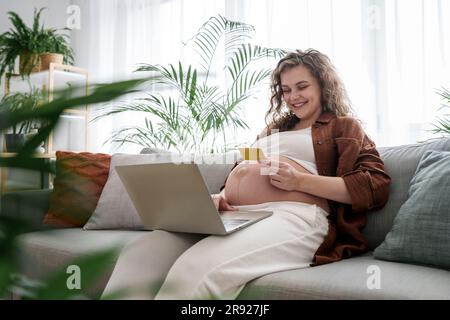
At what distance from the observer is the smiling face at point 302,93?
5.15 ft

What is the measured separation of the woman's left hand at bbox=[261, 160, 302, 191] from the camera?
1265 mm

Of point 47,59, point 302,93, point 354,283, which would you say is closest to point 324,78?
point 302,93

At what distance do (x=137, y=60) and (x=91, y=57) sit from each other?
2.11 ft

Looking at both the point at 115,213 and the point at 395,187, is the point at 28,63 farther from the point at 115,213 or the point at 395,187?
the point at 395,187

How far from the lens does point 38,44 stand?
11.4 ft

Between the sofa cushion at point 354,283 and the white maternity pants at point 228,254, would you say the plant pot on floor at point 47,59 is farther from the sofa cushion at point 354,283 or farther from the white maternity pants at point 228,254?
the sofa cushion at point 354,283

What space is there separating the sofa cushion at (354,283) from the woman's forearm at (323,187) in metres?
0.21

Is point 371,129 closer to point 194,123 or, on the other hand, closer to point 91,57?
point 194,123

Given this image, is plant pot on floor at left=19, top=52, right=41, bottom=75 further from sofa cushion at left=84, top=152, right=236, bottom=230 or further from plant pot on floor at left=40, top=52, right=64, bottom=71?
sofa cushion at left=84, top=152, right=236, bottom=230

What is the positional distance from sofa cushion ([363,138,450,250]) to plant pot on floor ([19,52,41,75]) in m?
3.03

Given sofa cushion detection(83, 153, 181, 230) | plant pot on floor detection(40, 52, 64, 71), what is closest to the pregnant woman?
sofa cushion detection(83, 153, 181, 230)

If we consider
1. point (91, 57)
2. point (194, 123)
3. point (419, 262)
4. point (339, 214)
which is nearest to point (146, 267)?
point (339, 214)

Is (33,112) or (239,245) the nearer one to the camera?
(33,112)

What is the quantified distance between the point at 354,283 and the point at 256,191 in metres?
0.44
